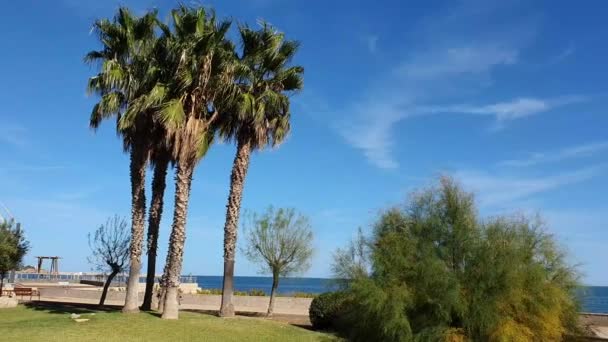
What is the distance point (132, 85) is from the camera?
23.1 metres

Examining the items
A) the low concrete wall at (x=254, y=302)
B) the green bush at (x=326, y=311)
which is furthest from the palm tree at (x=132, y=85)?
the low concrete wall at (x=254, y=302)

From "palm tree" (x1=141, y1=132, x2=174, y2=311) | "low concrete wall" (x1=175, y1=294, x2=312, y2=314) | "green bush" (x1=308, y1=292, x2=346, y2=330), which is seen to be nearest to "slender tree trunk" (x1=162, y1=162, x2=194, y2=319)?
"palm tree" (x1=141, y1=132, x2=174, y2=311)

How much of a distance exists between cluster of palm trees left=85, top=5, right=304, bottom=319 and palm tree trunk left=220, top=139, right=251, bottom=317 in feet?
0.13

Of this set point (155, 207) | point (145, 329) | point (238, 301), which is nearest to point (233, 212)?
point (155, 207)

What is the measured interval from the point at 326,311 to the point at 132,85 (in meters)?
11.5

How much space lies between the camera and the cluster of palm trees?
72.8 feet

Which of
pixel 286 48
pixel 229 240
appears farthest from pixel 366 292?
pixel 286 48

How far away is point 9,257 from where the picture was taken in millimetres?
32781

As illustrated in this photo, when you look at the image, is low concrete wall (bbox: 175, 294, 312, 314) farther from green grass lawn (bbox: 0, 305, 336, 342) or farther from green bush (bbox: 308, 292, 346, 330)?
green grass lawn (bbox: 0, 305, 336, 342)

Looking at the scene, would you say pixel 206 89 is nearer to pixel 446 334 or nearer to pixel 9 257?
pixel 446 334

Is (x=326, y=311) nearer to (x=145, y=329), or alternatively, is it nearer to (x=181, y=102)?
(x=145, y=329)

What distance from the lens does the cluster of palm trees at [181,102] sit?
874 inches

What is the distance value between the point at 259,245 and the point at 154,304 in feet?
19.0

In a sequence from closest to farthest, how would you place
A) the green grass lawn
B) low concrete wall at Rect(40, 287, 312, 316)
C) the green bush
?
the green grass lawn, the green bush, low concrete wall at Rect(40, 287, 312, 316)
